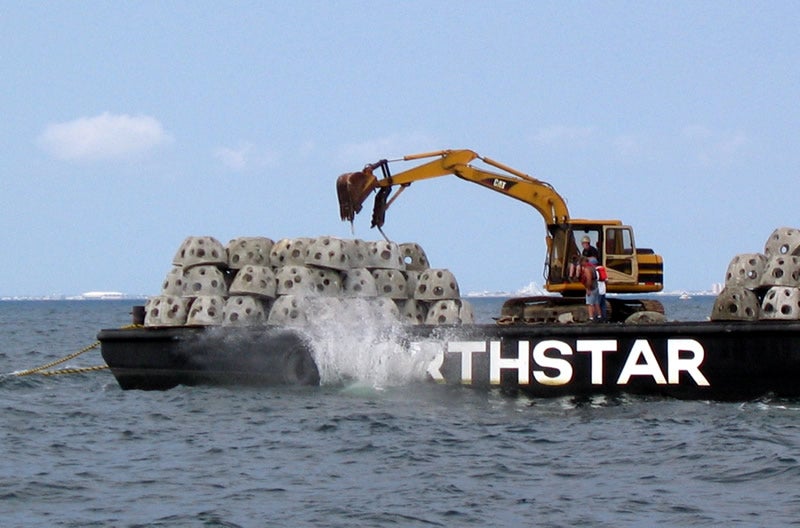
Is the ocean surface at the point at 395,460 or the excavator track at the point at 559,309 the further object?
the excavator track at the point at 559,309

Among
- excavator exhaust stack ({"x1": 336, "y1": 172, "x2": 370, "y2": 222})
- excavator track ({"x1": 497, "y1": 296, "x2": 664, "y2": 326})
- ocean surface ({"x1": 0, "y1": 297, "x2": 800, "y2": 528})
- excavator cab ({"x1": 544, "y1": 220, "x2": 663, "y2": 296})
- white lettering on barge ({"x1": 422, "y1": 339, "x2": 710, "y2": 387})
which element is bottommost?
ocean surface ({"x1": 0, "y1": 297, "x2": 800, "y2": 528})

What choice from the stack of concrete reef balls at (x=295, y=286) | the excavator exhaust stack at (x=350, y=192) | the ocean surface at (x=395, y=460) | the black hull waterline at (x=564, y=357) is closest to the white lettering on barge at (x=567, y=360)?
the black hull waterline at (x=564, y=357)

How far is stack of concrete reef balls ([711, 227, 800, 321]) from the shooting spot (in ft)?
68.6

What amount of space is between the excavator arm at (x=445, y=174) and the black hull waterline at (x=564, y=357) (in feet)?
12.5

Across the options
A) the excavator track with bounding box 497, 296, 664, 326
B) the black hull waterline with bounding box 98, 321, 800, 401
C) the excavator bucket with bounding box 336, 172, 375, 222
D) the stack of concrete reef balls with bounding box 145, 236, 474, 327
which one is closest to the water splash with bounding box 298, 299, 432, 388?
the stack of concrete reef balls with bounding box 145, 236, 474, 327

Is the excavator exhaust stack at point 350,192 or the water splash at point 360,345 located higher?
the excavator exhaust stack at point 350,192

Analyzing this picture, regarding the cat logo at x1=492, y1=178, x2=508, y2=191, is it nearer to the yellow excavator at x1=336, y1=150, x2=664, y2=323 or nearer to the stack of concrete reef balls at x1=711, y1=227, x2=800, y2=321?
the yellow excavator at x1=336, y1=150, x2=664, y2=323

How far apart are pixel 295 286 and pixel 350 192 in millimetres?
2836

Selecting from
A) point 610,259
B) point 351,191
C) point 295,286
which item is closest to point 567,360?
point 610,259

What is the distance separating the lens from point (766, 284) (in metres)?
21.3

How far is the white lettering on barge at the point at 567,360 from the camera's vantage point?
20938mm

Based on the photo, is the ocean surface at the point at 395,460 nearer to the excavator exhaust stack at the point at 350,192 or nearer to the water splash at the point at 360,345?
the water splash at the point at 360,345

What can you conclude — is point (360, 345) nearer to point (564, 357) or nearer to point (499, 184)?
point (564, 357)

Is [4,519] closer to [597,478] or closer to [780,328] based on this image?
[597,478]
